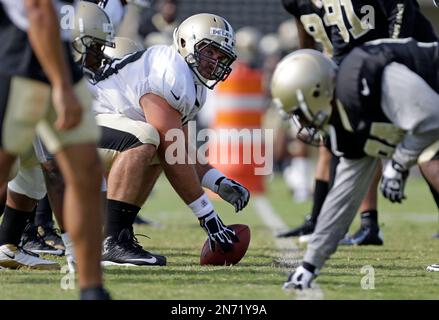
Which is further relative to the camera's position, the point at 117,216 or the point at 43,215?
the point at 43,215

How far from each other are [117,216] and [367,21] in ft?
7.54

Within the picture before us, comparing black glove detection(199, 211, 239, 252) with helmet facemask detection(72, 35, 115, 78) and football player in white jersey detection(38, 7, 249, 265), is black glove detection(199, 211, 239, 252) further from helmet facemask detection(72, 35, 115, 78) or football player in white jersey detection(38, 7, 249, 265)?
helmet facemask detection(72, 35, 115, 78)

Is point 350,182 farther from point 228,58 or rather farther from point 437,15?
point 437,15

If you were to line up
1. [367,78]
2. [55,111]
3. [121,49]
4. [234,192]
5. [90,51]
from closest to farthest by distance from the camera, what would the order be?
[55,111] < [367,78] < [90,51] < [234,192] < [121,49]

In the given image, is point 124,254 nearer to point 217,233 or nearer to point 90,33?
point 217,233

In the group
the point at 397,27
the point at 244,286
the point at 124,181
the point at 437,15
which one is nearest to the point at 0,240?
the point at 124,181

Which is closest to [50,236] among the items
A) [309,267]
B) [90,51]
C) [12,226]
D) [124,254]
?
[12,226]

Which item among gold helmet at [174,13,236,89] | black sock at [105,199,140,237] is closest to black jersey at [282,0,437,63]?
gold helmet at [174,13,236,89]

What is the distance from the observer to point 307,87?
13.9 feet

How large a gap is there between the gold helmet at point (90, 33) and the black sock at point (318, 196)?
263 cm

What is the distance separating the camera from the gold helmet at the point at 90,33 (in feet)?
17.3

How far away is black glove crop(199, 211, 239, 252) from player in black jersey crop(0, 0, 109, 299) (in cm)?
168

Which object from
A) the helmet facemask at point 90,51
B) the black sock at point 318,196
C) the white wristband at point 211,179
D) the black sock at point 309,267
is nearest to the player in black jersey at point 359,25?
the black sock at point 318,196

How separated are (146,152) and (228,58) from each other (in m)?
0.78
